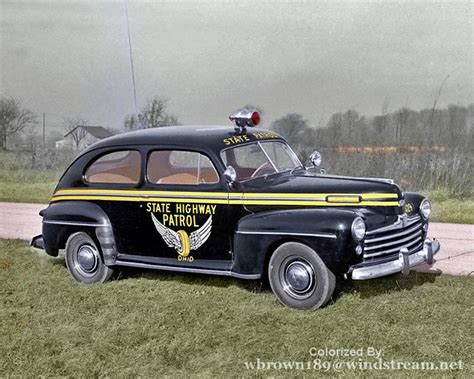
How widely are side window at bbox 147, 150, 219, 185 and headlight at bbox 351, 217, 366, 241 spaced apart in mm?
1574

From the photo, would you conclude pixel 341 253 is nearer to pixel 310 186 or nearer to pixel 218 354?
pixel 310 186

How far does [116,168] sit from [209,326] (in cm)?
264

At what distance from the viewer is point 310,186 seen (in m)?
6.37

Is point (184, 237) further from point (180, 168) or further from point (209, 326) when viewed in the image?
point (209, 326)

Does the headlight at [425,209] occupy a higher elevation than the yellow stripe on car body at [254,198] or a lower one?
lower

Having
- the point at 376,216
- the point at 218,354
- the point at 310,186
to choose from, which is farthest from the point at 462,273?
the point at 218,354

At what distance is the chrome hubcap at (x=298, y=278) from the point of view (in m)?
6.00

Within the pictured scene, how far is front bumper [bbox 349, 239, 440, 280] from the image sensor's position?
5.85 m

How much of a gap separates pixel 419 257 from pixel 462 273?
49.5 inches

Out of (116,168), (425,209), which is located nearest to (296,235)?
(425,209)

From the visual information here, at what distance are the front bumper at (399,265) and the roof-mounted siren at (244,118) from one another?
7.28 feet

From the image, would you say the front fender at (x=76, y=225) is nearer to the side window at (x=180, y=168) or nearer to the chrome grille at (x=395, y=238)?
→ the side window at (x=180, y=168)

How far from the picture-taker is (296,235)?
5.95m

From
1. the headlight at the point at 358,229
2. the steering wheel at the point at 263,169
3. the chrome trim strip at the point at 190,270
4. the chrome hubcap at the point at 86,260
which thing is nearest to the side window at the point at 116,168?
the chrome hubcap at the point at 86,260
